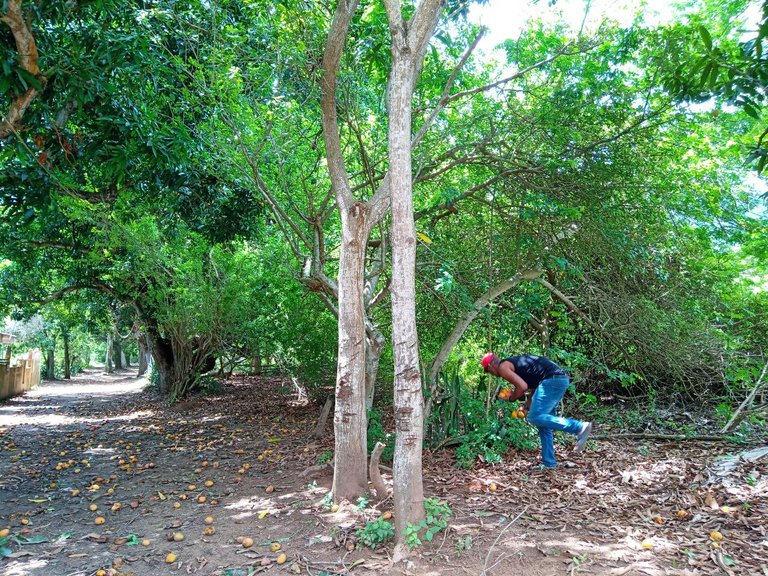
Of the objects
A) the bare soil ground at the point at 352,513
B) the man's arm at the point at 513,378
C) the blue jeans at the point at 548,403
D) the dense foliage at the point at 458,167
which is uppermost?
the dense foliage at the point at 458,167

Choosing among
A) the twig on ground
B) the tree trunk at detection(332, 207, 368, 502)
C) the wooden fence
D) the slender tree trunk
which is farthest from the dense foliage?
the wooden fence

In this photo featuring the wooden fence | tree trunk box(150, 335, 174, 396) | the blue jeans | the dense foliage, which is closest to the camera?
the blue jeans

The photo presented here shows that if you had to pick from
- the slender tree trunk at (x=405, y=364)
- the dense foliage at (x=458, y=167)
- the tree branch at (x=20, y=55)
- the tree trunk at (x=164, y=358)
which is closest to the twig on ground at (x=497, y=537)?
the slender tree trunk at (x=405, y=364)

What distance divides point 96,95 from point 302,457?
5.34 metres

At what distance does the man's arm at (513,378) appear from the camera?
18.7 feet

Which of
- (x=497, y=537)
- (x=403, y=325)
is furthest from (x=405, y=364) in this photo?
(x=497, y=537)

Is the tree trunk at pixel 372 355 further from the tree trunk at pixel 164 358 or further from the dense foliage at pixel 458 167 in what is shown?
the tree trunk at pixel 164 358

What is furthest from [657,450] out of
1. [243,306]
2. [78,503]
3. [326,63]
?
[243,306]

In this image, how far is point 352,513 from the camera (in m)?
4.84

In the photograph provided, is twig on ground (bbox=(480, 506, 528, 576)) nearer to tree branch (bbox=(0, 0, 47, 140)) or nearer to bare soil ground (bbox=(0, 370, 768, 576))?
bare soil ground (bbox=(0, 370, 768, 576))

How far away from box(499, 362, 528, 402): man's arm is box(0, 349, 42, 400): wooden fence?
17779mm

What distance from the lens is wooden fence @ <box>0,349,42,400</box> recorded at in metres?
17.2

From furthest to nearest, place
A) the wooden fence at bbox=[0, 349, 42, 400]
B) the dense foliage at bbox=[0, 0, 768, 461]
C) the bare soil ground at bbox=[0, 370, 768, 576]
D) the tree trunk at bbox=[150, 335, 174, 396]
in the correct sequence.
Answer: the wooden fence at bbox=[0, 349, 42, 400] < the tree trunk at bbox=[150, 335, 174, 396] < the dense foliage at bbox=[0, 0, 768, 461] < the bare soil ground at bbox=[0, 370, 768, 576]

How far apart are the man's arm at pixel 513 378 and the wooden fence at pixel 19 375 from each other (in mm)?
17779
